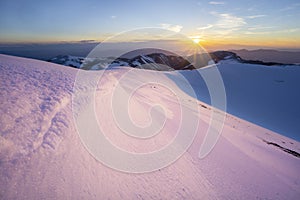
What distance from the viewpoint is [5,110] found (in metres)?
4.46

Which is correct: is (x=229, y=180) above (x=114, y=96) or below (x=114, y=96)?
below

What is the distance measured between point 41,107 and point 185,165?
15.3 ft

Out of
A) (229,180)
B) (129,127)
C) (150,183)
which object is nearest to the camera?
A: (150,183)

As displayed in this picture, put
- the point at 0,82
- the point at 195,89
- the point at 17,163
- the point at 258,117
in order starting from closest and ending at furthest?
the point at 17,163 < the point at 0,82 < the point at 258,117 < the point at 195,89

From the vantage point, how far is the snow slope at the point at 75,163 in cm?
384

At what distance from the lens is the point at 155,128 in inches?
295

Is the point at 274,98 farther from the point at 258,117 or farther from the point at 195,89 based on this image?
the point at 195,89

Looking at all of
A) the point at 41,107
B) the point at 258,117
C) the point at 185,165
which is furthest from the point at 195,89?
the point at 41,107

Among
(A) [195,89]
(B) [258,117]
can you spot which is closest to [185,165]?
(B) [258,117]

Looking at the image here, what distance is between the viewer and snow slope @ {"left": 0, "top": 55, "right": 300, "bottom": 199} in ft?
12.6

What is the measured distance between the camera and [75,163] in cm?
444

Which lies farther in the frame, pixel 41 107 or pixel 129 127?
pixel 129 127

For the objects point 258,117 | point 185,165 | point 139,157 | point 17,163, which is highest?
point 17,163

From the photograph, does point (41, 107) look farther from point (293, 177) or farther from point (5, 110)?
point (293, 177)
